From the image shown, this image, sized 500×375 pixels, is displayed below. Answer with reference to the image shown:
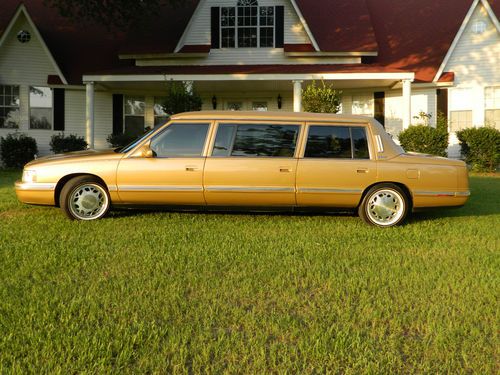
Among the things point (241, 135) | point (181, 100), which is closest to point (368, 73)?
point (181, 100)

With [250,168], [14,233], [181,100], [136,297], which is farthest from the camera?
[181,100]

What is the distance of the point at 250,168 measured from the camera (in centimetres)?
666

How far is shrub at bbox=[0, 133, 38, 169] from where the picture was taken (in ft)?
55.0

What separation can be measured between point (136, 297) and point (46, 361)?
106cm

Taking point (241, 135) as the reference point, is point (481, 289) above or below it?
below

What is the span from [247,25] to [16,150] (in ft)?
31.8

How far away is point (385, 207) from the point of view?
22.3ft

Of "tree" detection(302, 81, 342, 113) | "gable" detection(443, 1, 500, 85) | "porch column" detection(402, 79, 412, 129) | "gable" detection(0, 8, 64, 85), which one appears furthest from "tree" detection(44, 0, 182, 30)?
"gable" detection(443, 1, 500, 85)

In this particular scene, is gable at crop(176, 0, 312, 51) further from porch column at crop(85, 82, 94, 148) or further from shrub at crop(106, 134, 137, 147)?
shrub at crop(106, 134, 137, 147)

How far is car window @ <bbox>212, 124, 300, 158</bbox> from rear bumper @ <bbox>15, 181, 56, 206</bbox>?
2364 millimetres

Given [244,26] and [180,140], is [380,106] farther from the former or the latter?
[180,140]

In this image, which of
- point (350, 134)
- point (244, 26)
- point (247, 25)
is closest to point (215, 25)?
point (244, 26)

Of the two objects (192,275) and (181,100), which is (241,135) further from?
(181,100)

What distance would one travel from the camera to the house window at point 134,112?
19.1 meters
